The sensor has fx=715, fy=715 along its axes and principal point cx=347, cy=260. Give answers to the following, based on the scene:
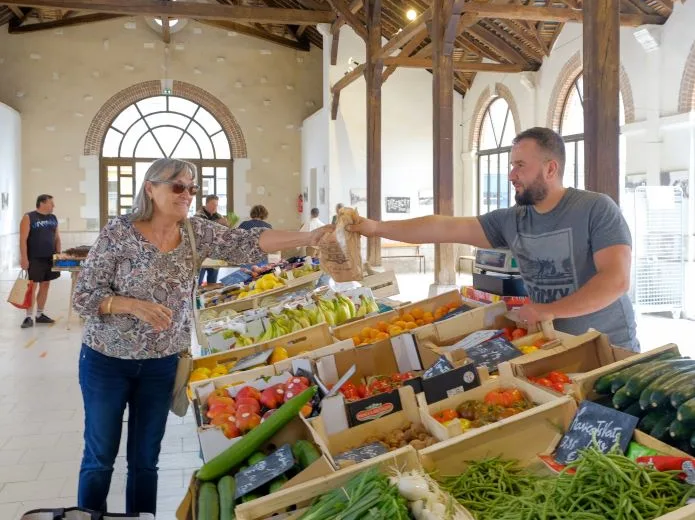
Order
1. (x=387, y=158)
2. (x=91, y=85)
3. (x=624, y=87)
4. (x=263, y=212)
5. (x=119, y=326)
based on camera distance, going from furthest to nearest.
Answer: (x=91, y=85)
(x=387, y=158)
(x=624, y=87)
(x=263, y=212)
(x=119, y=326)

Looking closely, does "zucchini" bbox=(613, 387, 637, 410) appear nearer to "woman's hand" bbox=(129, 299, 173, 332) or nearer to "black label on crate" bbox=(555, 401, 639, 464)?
"black label on crate" bbox=(555, 401, 639, 464)

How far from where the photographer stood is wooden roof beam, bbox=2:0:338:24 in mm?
13109

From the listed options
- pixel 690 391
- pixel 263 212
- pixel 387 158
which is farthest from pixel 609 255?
pixel 387 158

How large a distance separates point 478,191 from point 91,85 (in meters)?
9.68

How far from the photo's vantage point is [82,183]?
17422mm

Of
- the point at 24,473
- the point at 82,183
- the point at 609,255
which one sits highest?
the point at 82,183

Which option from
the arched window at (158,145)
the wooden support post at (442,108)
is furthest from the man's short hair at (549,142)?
the arched window at (158,145)

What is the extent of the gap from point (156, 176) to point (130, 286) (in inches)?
15.0

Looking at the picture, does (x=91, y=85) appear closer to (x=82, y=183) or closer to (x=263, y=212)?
(x=82, y=183)

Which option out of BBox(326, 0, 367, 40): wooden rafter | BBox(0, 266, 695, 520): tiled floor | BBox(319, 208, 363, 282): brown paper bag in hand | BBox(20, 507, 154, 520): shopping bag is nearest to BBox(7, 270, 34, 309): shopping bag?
BBox(0, 266, 695, 520): tiled floor

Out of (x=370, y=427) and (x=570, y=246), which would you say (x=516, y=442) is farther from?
(x=570, y=246)

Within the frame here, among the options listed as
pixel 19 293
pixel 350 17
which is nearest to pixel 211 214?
pixel 19 293

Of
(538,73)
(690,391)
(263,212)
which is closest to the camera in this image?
(690,391)

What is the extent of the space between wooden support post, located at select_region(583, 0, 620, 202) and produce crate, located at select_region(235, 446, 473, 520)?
13.8 feet
